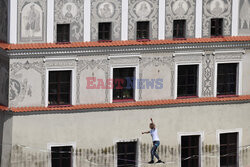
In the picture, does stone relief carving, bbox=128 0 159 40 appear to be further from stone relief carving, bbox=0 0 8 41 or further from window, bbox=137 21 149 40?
stone relief carving, bbox=0 0 8 41

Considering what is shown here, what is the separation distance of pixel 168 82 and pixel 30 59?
809cm

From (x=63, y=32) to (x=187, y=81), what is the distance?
305 inches

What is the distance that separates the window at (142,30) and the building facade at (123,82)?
0.06m

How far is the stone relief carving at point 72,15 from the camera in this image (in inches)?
2714

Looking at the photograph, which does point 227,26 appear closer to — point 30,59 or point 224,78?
point 224,78

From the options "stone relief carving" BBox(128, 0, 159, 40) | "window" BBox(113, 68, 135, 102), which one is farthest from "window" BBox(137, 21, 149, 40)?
"window" BBox(113, 68, 135, 102)

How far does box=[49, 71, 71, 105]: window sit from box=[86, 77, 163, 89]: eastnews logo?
1103mm

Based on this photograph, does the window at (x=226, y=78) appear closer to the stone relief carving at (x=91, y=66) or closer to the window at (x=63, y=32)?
the stone relief carving at (x=91, y=66)

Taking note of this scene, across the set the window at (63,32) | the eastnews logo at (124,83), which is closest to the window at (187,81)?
the eastnews logo at (124,83)

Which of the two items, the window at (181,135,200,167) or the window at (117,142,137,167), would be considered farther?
the window at (181,135,200,167)

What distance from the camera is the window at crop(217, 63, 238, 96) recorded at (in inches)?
2881

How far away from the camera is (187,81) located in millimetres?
72562

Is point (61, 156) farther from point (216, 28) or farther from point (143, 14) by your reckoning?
point (216, 28)

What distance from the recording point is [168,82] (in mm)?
72125
